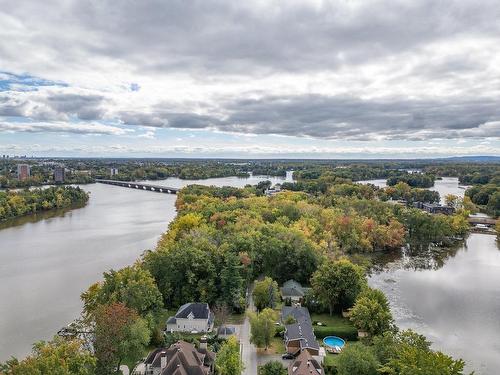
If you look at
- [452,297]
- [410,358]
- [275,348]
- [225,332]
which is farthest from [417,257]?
[410,358]

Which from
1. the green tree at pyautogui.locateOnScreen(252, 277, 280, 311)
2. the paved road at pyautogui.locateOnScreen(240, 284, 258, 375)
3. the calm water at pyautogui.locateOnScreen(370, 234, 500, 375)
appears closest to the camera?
the paved road at pyautogui.locateOnScreen(240, 284, 258, 375)

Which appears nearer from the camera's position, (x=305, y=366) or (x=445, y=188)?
(x=305, y=366)

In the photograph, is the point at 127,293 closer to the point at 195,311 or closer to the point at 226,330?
the point at 195,311

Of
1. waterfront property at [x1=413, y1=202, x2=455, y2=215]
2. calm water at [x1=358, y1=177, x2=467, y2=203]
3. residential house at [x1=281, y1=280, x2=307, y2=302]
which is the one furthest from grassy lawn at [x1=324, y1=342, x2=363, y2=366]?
calm water at [x1=358, y1=177, x2=467, y2=203]

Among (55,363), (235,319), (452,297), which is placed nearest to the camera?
(55,363)

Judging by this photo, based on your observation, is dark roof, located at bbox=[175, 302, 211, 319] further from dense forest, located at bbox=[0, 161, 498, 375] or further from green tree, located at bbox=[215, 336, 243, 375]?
green tree, located at bbox=[215, 336, 243, 375]

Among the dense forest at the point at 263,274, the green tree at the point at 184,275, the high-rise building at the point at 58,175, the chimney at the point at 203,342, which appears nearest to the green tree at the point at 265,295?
the dense forest at the point at 263,274

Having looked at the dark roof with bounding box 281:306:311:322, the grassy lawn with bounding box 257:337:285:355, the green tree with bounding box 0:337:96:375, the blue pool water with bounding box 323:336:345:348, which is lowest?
the blue pool water with bounding box 323:336:345:348

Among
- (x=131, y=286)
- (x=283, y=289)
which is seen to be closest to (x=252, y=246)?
(x=283, y=289)
